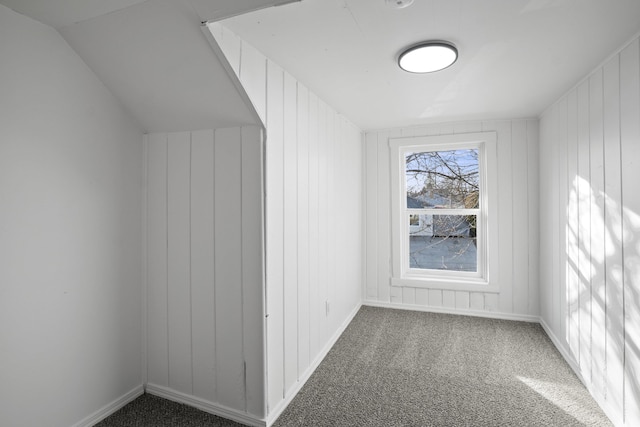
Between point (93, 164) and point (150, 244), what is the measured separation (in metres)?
0.59

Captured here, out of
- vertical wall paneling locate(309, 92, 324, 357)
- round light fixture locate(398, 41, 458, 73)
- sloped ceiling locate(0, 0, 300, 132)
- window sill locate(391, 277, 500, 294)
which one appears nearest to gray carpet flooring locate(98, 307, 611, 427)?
vertical wall paneling locate(309, 92, 324, 357)

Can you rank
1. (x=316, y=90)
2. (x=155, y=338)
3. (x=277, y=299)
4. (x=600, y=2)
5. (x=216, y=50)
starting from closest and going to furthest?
(x=600, y=2) < (x=216, y=50) < (x=277, y=299) < (x=155, y=338) < (x=316, y=90)

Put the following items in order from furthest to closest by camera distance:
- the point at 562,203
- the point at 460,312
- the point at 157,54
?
the point at 460,312
the point at 562,203
the point at 157,54

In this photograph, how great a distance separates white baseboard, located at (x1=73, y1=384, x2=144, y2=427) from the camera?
6.01 feet

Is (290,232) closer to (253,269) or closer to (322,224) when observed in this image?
(253,269)

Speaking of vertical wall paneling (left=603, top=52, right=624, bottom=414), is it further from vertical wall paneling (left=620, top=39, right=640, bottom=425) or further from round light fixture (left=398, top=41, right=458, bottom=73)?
round light fixture (left=398, top=41, right=458, bottom=73)

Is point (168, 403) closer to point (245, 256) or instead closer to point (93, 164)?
point (245, 256)

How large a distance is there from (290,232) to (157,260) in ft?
2.92

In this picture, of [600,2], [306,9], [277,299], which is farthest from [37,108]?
[600,2]

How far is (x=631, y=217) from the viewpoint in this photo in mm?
1694

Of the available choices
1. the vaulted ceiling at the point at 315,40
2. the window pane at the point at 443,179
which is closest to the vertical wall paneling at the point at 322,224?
the vaulted ceiling at the point at 315,40

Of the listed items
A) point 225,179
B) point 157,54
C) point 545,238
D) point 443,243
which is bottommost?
point 443,243

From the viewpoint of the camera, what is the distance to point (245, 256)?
1903mm

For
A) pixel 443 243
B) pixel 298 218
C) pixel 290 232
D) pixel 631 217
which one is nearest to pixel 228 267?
pixel 290 232
